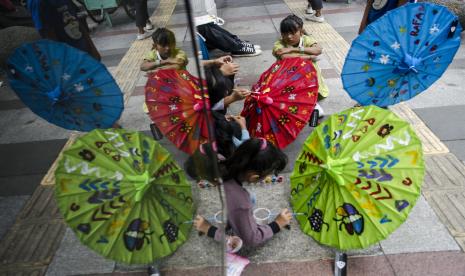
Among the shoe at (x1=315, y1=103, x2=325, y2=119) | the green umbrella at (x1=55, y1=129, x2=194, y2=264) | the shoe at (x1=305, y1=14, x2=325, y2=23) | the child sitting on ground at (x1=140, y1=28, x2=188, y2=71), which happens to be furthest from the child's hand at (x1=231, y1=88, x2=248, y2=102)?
the shoe at (x1=305, y1=14, x2=325, y2=23)

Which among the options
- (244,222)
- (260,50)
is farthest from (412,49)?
(260,50)

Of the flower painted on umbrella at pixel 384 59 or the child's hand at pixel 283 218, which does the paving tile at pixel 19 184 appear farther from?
the flower painted on umbrella at pixel 384 59

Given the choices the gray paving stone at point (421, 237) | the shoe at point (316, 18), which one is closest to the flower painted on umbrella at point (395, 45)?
the gray paving stone at point (421, 237)

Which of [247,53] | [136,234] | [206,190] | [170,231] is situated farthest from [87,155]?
[247,53]

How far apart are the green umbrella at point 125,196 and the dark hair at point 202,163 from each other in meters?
0.16

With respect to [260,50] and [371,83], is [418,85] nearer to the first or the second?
[371,83]

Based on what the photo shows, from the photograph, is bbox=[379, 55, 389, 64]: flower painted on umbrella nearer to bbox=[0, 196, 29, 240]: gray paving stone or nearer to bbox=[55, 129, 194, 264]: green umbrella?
bbox=[55, 129, 194, 264]: green umbrella

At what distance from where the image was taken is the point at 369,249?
7.57 ft

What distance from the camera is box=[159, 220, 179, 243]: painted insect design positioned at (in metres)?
1.61

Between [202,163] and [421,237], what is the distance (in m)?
1.90

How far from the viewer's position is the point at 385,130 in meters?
2.01

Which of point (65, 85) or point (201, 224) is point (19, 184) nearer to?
point (65, 85)

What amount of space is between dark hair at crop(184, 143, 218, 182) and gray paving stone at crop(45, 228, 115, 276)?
135 cm

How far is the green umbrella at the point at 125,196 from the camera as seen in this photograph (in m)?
1.56
